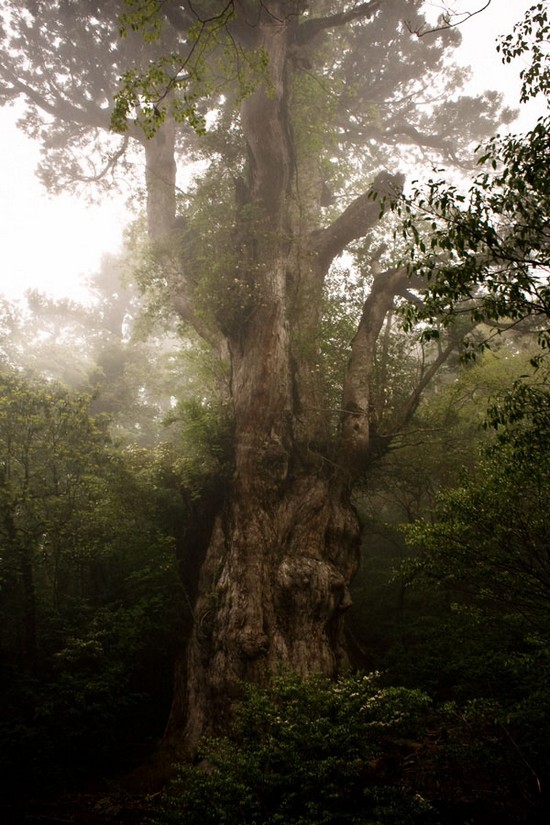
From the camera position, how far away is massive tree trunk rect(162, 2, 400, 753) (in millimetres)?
7230

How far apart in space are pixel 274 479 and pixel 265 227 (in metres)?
6.58

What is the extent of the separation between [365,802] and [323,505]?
17.0 ft

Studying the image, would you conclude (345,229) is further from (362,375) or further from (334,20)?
(334,20)

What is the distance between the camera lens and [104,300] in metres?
32.0

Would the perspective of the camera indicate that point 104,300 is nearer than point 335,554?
No

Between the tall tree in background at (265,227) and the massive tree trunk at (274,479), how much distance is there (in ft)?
0.11

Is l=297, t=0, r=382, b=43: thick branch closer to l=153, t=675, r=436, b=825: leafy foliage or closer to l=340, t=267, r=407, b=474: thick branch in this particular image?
l=340, t=267, r=407, b=474: thick branch

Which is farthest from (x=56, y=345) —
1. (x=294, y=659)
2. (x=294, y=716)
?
(x=294, y=716)

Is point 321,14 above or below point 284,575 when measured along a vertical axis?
above

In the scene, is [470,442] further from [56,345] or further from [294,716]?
[56,345]

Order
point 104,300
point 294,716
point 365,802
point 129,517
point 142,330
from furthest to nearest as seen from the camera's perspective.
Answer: point 104,300 < point 142,330 < point 129,517 < point 294,716 < point 365,802

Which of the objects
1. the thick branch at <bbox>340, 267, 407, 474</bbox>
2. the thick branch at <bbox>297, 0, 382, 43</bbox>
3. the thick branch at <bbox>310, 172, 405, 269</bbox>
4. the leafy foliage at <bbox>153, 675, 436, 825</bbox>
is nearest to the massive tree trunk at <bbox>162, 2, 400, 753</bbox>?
the thick branch at <bbox>310, 172, 405, 269</bbox>

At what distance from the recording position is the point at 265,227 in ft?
38.1

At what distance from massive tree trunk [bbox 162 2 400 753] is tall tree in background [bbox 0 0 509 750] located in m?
0.03
